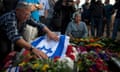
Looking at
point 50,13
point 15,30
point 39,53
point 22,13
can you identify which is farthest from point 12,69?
point 50,13

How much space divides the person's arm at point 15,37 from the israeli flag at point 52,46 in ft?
1.64

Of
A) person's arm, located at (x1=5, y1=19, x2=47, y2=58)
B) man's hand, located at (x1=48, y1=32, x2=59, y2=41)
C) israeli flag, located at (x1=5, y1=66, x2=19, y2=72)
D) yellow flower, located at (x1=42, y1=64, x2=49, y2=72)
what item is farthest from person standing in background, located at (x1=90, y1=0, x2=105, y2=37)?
yellow flower, located at (x1=42, y1=64, x2=49, y2=72)

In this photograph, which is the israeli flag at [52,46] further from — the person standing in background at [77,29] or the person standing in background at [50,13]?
the person standing in background at [50,13]

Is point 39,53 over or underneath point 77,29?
over

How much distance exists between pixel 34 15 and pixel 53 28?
2.06m

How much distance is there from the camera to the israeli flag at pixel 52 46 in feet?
21.8

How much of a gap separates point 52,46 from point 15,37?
0.89 metres

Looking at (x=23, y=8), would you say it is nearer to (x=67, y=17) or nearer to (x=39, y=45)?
(x=39, y=45)

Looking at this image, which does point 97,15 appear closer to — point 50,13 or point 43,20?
point 50,13

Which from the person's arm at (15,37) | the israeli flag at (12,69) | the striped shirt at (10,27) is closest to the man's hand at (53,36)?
the striped shirt at (10,27)

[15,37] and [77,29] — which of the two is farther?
[77,29]

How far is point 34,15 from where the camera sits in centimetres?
1013

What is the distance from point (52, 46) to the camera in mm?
6777

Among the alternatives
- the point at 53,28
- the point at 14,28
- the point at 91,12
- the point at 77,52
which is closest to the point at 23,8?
the point at 14,28
